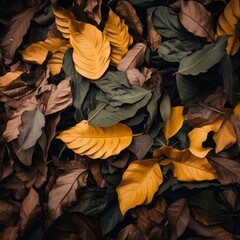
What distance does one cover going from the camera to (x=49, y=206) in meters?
0.71

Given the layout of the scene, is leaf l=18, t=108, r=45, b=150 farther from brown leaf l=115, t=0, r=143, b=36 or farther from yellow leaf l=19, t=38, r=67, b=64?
brown leaf l=115, t=0, r=143, b=36

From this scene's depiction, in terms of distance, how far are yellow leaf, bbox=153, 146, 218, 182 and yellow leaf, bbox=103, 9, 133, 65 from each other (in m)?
0.26

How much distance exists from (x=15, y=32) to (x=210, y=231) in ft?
2.34

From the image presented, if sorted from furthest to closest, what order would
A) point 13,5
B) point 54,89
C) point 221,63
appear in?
point 13,5, point 54,89, point 221,63

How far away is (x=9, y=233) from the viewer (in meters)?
0.76

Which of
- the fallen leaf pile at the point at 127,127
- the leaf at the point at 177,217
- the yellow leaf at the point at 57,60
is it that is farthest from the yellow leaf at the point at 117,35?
the leaf at the point at 177,217

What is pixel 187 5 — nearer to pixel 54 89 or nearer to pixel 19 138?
pixel 54 89

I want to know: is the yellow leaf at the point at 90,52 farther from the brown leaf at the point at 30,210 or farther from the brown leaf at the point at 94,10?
the brown leaf at the point at 30,210

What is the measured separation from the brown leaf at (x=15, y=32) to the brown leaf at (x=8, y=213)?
0.40 m

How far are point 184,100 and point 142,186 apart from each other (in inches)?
8.4

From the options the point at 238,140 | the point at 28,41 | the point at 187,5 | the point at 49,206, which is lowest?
the point at 49,206

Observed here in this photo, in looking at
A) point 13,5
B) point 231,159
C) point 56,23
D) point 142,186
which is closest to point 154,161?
point 142,186

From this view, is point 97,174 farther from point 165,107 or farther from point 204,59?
point 204,59

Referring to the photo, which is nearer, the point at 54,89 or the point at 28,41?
the point at 54,89
